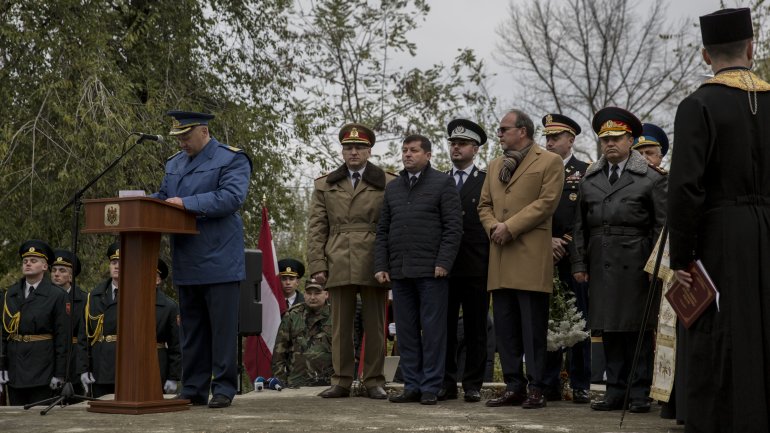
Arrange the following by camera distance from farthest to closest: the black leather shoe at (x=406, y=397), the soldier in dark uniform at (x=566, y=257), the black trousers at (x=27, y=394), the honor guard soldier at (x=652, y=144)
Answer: the black trousers at (x=27, y=394) < the honor guard soldier at (x=652, y=144) < the soldier in dark uniform at (x=566, y=257) < the black leather shoe at (x=406, y=397)

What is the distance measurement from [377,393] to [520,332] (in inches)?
49.1

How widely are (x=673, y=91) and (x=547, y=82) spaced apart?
3.69 meters

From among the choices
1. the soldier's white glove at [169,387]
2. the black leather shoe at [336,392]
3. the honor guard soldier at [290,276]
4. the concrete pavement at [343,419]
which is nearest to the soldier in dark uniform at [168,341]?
the soldier's white glove at [169,387]

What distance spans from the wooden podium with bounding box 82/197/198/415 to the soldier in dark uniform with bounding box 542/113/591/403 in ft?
9.02

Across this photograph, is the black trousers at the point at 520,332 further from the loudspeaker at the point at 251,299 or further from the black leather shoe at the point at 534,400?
the loudspeaker at the point at 251,299

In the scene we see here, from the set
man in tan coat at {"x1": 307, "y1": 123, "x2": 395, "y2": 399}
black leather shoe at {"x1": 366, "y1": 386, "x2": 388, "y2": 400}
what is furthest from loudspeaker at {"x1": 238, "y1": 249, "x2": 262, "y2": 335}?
black leather shoe at {"x1": 366, "y1": 386, "x2": 388, "y2": 400}

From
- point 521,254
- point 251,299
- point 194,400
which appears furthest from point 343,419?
point 251,299

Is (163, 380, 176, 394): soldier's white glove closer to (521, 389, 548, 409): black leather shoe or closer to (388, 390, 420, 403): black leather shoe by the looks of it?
(388, 390, 420, 403): black leather shoe

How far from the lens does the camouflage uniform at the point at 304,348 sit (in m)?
9.74

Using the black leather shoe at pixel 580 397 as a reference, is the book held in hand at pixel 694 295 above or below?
above

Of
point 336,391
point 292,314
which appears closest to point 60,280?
point 292,314

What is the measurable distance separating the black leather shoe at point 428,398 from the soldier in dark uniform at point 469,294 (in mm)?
295

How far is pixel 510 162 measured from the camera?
7.44m

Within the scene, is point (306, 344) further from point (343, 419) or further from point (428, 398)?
point (343, 419)
